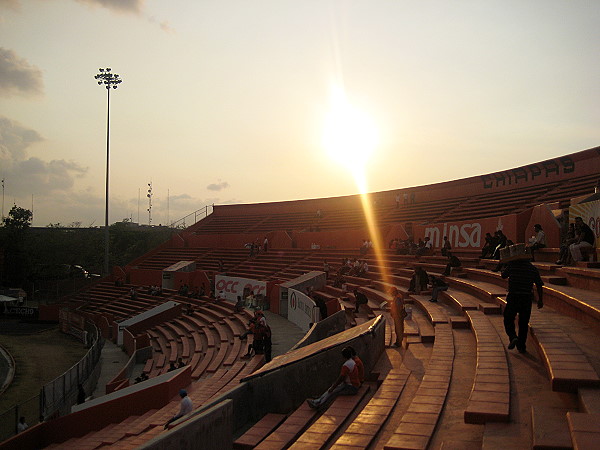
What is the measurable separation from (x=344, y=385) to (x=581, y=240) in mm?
5499

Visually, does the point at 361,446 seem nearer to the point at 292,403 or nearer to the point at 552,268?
the point at 292,403

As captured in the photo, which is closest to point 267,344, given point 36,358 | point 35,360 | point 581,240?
point 581,240

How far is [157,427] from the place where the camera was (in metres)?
8.48

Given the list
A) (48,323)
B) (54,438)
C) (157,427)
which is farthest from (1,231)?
(157,427)

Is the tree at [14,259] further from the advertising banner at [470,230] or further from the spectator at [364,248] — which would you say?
the advertising banner at [470,230]

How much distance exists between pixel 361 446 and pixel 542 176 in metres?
22.1

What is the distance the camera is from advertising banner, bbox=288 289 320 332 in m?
15.3

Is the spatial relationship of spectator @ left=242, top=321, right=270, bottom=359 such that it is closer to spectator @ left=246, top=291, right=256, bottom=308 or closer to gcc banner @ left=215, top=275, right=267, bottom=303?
spectator @ left=246, top=291, right=256, bottom=308

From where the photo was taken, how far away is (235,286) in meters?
24.0

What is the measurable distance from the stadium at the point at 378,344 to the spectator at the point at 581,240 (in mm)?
153

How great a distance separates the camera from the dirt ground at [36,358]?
670 inches

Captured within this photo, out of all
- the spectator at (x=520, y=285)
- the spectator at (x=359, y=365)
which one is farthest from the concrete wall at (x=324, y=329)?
the spectator at (x=520, y=285)

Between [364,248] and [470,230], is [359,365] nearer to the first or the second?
[470,230]

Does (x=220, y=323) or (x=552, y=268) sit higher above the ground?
(x=552, y=268)
